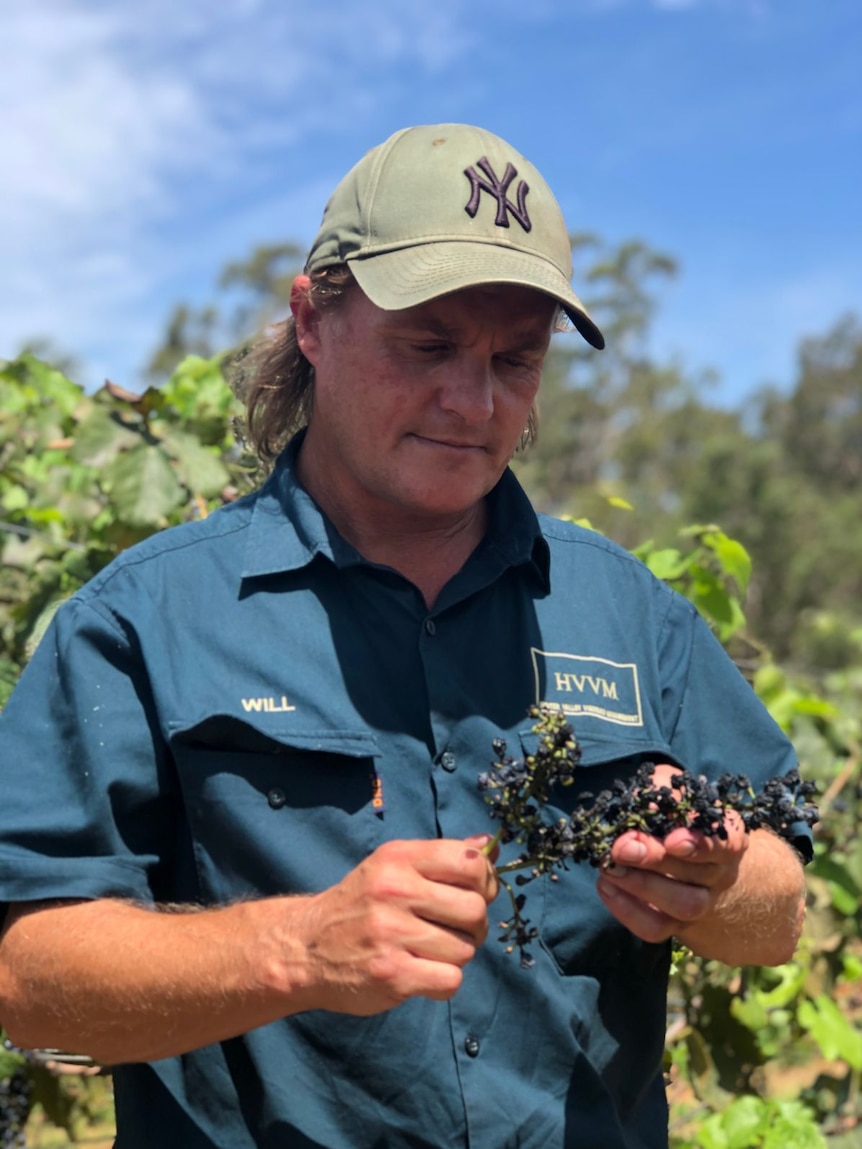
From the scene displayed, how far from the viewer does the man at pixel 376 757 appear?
6.59ft

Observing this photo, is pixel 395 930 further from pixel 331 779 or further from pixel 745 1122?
pixel 745 1122

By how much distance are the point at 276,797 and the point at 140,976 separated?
0.35m

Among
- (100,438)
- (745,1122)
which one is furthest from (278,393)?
(745,1122)

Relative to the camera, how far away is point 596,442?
132 ft

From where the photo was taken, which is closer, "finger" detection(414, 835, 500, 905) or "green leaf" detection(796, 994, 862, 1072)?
"finger" detection(414, 835, 500, 905)

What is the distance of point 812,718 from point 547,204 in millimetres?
2995

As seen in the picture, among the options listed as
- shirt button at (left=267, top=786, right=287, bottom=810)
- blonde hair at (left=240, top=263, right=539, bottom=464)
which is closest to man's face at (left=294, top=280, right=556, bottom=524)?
Answer: blonde hair at (left=240, top=263, right=539, bottom=464)

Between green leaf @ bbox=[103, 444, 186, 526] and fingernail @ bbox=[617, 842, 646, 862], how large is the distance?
6.87 ft

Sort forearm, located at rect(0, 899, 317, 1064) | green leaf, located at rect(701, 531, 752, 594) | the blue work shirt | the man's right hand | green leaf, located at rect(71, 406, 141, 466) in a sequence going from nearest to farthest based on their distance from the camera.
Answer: the man's right hand < forearm, located at rect(0, 899, 317, 1064) < the blue work shirt < green leaf, located at rect(701, 531, 752, 594) < green leaf, located at rect(71, 406, 141, 466)

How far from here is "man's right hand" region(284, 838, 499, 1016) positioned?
1.82 meters

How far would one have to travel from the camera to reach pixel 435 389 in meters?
2.29

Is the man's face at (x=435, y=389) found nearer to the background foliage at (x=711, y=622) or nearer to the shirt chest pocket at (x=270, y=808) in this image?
the shirt chest pocket at (x=270, y=808)

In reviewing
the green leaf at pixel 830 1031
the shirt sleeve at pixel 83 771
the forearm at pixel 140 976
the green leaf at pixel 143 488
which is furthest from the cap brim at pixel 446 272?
the green leaf at pixel 830 1031

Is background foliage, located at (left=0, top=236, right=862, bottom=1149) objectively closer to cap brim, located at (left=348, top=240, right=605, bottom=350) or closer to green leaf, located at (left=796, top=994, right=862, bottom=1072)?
green leaf, located at (left=796, top=994, right=862, bottom=1072)
